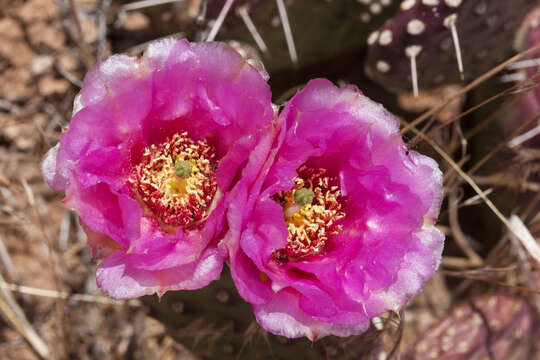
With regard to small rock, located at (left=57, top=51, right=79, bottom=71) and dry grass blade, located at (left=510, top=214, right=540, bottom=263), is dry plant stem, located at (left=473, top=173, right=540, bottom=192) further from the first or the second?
small rock, located at (left=57, top=51, right=79, bottom=71)

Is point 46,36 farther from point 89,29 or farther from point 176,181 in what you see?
point 176,181

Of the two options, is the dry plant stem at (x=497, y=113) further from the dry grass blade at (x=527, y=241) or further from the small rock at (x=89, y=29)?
the small rock at (x=89, y=29)

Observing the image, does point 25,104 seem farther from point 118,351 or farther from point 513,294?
point 513,294

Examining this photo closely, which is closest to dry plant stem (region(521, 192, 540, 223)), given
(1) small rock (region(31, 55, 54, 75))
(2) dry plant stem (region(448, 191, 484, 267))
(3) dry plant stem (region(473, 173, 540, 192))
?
(3) dry plant stem (region(473, 173, 540, 192))

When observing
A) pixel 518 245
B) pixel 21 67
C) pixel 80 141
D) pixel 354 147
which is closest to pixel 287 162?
pixel 354 147

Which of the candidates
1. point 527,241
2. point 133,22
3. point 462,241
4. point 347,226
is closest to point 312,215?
point 347,226

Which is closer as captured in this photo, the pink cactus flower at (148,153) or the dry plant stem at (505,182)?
the pink cactus flower at (148,153)

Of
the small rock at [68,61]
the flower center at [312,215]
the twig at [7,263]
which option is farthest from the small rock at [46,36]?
the flower center at [312,215]
